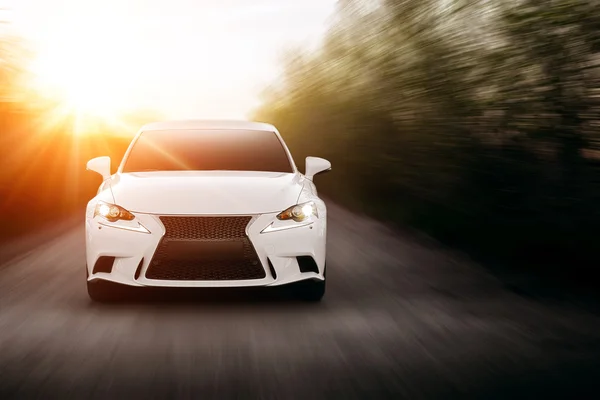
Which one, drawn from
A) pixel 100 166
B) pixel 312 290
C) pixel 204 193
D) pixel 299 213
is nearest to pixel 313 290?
pixel 312 290

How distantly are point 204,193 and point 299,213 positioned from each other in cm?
77

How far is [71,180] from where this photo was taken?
24500 mm

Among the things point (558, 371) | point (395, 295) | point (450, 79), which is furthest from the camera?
point (450, 79)

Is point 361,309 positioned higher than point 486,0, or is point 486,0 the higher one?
point 486,0

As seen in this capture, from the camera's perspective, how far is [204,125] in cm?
897

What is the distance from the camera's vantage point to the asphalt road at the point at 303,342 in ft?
15.6

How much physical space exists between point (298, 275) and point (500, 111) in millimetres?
4244

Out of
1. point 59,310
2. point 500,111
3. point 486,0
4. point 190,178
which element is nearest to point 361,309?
point 190,178

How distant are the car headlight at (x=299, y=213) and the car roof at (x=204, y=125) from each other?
2.00 metres

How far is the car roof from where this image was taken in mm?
8875

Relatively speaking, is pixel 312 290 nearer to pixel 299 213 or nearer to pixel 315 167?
pixel 299 213

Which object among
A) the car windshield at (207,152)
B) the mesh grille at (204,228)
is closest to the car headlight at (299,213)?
the mesh grille at (204,228)

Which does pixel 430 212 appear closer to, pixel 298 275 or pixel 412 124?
pixel 412 124

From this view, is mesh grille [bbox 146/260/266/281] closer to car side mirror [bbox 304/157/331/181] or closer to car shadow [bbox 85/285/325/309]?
car shadow [bbox 85/285/325/309]
